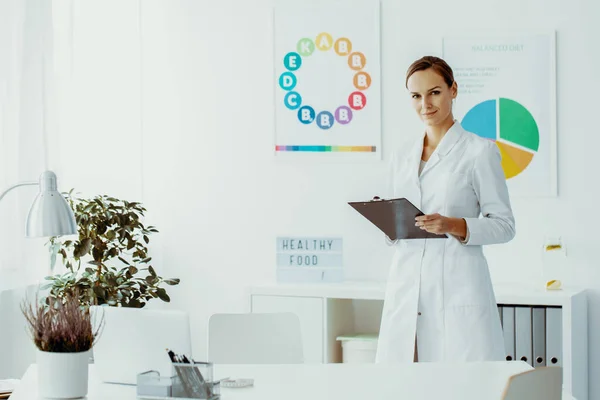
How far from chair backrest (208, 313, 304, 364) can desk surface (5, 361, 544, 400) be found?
0.41 metres

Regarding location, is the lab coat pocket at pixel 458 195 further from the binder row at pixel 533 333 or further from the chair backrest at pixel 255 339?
the binder row at pixel 533 333

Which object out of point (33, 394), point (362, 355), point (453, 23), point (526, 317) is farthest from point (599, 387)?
point (33, 394)

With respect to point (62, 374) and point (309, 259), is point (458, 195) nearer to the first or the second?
point (309, 259)

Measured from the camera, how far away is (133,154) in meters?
4.75

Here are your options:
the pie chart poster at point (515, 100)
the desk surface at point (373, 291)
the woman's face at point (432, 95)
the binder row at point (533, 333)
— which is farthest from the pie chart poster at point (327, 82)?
the woman's face at point (432, 95)

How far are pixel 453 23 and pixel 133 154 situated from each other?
1.94m

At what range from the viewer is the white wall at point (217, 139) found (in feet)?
14.2

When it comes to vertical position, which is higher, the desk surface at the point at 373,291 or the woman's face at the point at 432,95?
the woman's face at the point at 432,95

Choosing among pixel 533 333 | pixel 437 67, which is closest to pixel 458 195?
pixel 437 67

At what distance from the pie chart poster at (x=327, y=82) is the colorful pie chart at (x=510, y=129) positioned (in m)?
0.55

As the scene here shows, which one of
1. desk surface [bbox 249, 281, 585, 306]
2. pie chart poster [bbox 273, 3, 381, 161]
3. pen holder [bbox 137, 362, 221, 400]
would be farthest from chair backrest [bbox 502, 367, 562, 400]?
pie chart poster [bbox 273, 3, 381, 161]

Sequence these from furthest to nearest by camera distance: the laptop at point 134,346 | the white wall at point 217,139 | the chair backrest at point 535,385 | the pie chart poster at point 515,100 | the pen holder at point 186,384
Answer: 1. the white wall at point 217,139
2. the pie chart poster at point 515,100
3. the laptop at point 134,346
4. the pen holder at point 186,384
5. the chair backrest at point 535,385

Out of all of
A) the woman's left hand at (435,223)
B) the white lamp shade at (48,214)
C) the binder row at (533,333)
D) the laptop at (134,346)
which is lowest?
the binder row at (533,333)

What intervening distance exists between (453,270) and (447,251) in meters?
0.07
